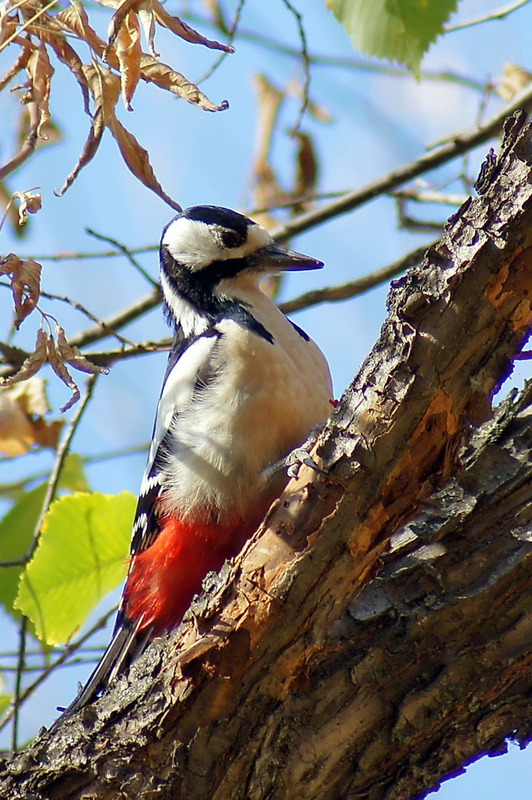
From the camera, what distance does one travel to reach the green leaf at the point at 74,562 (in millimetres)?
3355

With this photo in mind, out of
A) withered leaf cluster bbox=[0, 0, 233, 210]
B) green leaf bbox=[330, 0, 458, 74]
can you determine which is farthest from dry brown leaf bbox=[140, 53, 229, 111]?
green leaf bbox=[330, 0, 458, 74]

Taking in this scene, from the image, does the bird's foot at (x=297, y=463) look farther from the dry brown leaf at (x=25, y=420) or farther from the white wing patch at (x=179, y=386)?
Result: the dry brown leaf at (x=25, y=420)

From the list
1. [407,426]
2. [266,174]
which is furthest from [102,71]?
[266,174]

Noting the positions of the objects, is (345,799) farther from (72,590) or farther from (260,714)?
(72,590)

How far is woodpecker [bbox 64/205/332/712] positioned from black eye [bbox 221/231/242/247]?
233mm

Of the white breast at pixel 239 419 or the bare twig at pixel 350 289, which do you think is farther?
the bare twig at pixel 350 289

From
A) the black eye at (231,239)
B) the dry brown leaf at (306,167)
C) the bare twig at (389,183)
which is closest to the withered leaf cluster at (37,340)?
the black eye at (231,239)

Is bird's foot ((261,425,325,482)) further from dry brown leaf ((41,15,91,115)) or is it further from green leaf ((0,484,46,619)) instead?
green leaf ((0,484,46,619))

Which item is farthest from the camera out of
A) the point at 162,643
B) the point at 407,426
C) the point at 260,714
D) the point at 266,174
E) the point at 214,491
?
the point at 266,174

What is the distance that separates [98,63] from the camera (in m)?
2.46

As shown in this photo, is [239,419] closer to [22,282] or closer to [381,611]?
[381,611]

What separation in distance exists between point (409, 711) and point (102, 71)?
176cm

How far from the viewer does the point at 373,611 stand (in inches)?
104

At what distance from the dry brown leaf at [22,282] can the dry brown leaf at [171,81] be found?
54cm
